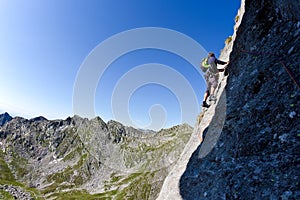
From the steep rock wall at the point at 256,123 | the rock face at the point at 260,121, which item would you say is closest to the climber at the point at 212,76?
the steep rock wall at the point at 256,123

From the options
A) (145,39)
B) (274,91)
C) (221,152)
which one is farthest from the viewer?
(145,39)

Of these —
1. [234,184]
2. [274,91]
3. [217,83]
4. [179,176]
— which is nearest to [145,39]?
[217,83]

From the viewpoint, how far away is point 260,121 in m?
12.7

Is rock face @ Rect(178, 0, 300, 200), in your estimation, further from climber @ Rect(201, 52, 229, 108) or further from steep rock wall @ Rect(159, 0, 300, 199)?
climber @ Rect(201, 52, 229, 108)

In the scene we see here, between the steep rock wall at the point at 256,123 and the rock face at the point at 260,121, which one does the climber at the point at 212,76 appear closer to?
the steep rock wall at the point at 256,123

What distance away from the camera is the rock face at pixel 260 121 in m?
10.1

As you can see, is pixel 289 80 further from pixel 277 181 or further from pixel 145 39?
pixel 145 39

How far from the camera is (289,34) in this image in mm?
13266

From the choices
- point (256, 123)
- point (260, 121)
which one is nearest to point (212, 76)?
point (256, 123)

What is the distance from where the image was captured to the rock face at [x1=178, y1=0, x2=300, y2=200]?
10117 millimetres

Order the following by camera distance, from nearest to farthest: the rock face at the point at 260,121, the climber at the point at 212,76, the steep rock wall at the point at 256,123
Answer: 1. the rock face at the point at 260,121
2. the steep rock wall at the point at 256,123
3. the climber at the point at 212,76

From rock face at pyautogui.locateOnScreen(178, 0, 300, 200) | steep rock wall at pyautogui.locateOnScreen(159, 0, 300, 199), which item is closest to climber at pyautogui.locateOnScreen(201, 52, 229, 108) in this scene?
steep rock wall at pyautogui.locateOnScreen(159, 0, 300, 199)

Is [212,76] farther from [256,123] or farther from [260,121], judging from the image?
[260,121]

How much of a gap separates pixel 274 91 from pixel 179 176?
11.3 m
